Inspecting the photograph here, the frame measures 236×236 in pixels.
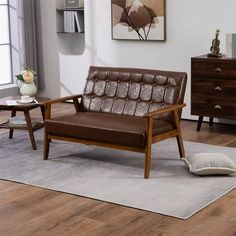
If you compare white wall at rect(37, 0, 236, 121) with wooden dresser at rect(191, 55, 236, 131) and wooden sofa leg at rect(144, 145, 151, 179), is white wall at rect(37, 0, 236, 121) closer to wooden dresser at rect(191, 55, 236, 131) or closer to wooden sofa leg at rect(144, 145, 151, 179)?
wooden dresser at rect(191, 55, 236, 131)

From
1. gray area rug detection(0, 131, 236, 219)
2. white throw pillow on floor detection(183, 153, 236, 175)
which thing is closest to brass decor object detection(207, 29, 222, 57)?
gray area rug detection(0, 131, 236, 219)

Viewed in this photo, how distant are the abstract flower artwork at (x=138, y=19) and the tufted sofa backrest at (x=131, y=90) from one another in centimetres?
152

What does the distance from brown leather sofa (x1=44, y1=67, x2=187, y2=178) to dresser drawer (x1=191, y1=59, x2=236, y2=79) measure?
97 centimetres

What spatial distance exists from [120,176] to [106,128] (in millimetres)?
398

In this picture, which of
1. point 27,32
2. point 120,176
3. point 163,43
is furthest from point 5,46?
point 120,176

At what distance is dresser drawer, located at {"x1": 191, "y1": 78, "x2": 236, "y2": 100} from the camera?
5805mm

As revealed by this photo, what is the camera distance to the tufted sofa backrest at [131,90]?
498 centimetres

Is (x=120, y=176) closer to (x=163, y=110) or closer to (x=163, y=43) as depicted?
(x=163, y=110)

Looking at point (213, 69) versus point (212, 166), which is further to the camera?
point (213, 69)

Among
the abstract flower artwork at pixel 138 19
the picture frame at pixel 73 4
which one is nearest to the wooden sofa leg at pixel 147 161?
the abstract flower artwork at pixel 138 19

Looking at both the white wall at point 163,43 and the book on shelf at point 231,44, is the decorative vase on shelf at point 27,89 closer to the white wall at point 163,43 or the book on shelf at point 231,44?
the white wall at point 163,43

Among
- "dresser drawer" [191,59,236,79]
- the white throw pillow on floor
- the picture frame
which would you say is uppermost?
the picture frame

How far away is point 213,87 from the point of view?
592cm

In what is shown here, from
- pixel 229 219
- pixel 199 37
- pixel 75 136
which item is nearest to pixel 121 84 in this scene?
pixel 75 136
